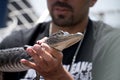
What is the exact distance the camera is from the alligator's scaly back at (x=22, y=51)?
299cm

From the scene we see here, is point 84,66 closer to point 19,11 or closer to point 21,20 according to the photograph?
point 21,20

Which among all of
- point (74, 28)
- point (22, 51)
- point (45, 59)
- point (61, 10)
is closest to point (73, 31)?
point (74, 28)

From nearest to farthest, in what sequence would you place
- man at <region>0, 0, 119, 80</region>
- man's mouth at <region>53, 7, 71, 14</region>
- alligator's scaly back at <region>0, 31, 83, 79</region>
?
alligator's scaly back at <region>0, 31, 83, 79</region>
man at <region>0, 0, 119, 80</region>
man's mouth at <region>53, 7, 71, 14</region>

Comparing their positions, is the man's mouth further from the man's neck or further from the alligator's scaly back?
the alligator's scaly back

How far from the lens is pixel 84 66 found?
3.31 m

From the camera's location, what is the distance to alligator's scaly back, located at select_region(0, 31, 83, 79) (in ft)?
9.82

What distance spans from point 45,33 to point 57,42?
1.89ft

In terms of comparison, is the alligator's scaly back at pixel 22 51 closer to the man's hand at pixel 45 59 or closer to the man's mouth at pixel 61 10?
the man's hand at pixel 45 59

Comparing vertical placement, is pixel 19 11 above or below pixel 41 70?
above

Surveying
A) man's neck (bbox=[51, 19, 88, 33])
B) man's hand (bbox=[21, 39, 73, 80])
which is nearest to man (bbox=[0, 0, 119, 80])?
man's neck (bbox=[51, 19, 88, 33])

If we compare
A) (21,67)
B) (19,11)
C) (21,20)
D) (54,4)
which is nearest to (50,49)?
(21,67)

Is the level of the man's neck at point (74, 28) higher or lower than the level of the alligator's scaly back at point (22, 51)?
higher

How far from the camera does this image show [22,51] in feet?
10.8

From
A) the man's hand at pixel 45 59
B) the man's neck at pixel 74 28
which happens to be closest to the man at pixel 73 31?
the man's neck at pixel 74 28
